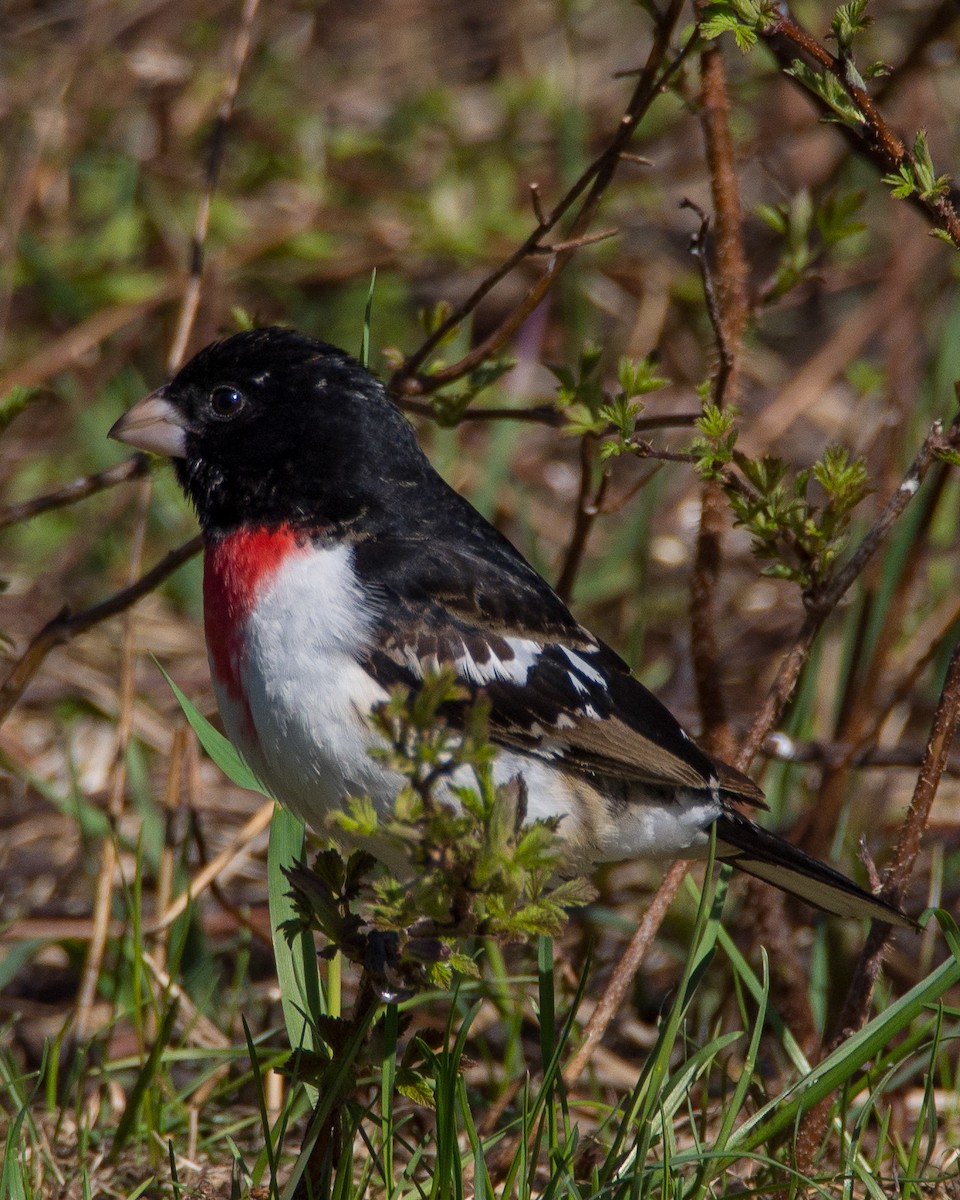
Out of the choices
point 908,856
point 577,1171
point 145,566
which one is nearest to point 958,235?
point 908,856

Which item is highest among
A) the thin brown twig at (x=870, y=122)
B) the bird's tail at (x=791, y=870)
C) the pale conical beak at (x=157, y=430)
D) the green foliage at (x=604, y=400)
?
the thin brown twig at (x=870, y=122)

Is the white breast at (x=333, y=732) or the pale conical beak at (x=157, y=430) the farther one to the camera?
the pale conical beak at (x=157, y=430)

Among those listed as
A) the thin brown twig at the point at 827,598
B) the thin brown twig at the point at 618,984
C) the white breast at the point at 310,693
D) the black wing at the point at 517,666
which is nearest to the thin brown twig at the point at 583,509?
the black wing at the point at 517,666

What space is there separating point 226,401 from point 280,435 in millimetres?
147

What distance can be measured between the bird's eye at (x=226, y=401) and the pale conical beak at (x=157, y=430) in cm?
7

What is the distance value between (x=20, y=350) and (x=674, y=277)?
247 centimetres

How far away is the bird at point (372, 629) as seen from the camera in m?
2.37

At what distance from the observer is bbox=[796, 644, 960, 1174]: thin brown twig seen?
2348 millimetres

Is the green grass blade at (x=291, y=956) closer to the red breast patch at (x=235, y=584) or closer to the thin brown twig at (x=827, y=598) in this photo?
the red breast patch at (x=235, y=584)

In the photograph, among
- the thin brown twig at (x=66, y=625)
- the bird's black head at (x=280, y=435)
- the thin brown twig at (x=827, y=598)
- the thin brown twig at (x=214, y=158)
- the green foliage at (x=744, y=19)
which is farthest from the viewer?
the thin brown twig at (x=214, y=158)

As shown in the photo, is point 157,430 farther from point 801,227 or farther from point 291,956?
point 801,227

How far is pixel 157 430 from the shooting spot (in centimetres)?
281

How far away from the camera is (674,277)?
5.81 metres

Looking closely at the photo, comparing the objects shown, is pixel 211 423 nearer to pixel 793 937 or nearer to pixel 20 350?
pixel 793 937
